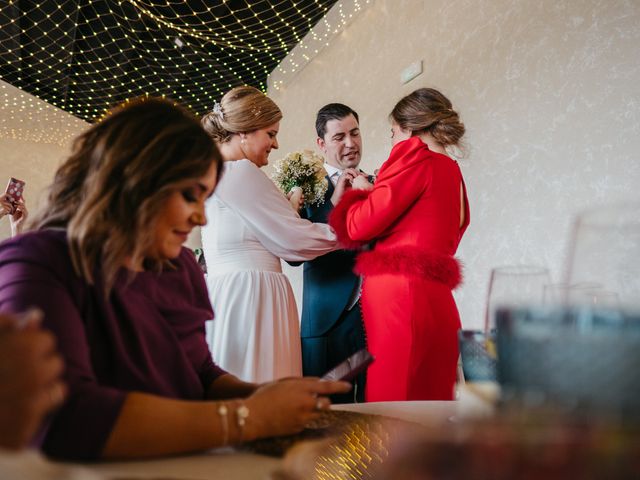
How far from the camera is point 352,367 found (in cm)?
80

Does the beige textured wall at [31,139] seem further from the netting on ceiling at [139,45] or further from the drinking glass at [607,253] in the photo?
the drinking glass at [607,253]

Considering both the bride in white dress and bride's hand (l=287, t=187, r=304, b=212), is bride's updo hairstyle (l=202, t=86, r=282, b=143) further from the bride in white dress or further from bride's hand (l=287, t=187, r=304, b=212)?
bride's hand (l=287, t=187, r=304, b=212)

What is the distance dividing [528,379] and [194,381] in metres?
0.59

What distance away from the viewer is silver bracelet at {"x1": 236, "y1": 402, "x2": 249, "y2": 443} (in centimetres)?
65

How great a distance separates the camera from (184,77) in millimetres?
4855

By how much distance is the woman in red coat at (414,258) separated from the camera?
1740 millimetres

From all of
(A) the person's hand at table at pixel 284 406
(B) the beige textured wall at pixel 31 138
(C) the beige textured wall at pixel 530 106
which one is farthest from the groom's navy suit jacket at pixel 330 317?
(B) the beige textured wall at pixel 31 138

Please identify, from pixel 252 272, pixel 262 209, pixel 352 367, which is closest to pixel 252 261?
pixel 252 272

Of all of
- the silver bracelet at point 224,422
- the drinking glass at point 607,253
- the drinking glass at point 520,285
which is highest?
the drinking glass at point 607,253

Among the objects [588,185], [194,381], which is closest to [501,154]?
[588,185]

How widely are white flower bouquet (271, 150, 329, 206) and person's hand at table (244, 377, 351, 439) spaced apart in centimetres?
158

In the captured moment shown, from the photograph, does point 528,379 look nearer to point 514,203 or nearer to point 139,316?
point 139,316

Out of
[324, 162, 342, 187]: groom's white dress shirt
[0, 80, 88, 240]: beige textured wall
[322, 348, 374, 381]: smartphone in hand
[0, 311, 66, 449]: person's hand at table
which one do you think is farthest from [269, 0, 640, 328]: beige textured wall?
[0, 80, 88, 240]: beige textured wall

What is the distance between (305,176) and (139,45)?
2.76 m
